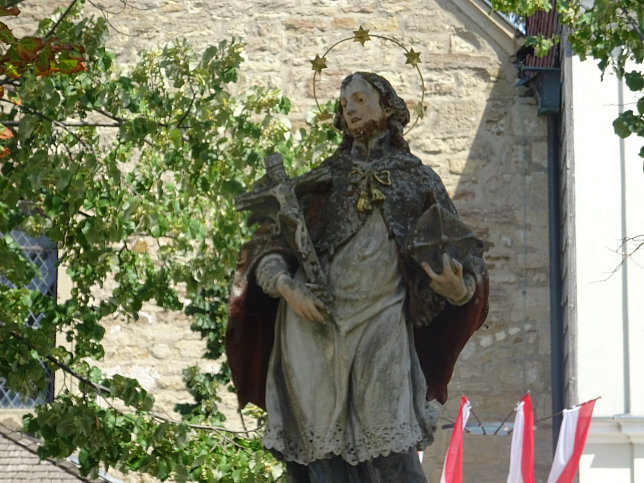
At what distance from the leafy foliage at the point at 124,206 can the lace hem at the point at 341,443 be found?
4079 mm

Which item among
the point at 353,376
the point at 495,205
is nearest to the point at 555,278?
the point at 495,205

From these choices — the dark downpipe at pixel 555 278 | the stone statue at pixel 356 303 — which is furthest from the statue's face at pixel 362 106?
the dark downpipe at pixel 555 278

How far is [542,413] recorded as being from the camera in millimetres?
17656

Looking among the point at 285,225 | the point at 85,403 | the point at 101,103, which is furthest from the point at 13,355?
the point at 285,225

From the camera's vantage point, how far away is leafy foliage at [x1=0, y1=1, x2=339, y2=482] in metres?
11.1

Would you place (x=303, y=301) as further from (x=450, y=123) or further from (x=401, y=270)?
(x=450, y=123)

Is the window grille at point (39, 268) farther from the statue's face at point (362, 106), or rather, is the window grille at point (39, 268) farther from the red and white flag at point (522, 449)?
the statue's face at point (362, 106)

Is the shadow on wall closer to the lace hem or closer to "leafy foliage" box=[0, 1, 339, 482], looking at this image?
"leafy foliage" box=[0, 1, 339, 482]

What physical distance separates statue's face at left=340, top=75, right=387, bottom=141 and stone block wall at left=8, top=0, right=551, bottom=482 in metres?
10.4

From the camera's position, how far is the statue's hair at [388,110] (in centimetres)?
727

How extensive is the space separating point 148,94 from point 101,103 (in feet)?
0.91

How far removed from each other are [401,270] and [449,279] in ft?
0.83

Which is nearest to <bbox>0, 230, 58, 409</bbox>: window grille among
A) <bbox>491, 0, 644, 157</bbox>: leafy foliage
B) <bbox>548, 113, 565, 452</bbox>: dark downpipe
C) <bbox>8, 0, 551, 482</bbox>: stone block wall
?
<bbox>8, 0, 551, 482</bbox>: stone block wall

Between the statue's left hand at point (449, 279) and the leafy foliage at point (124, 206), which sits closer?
the statue's left hand at point (449, 279)
